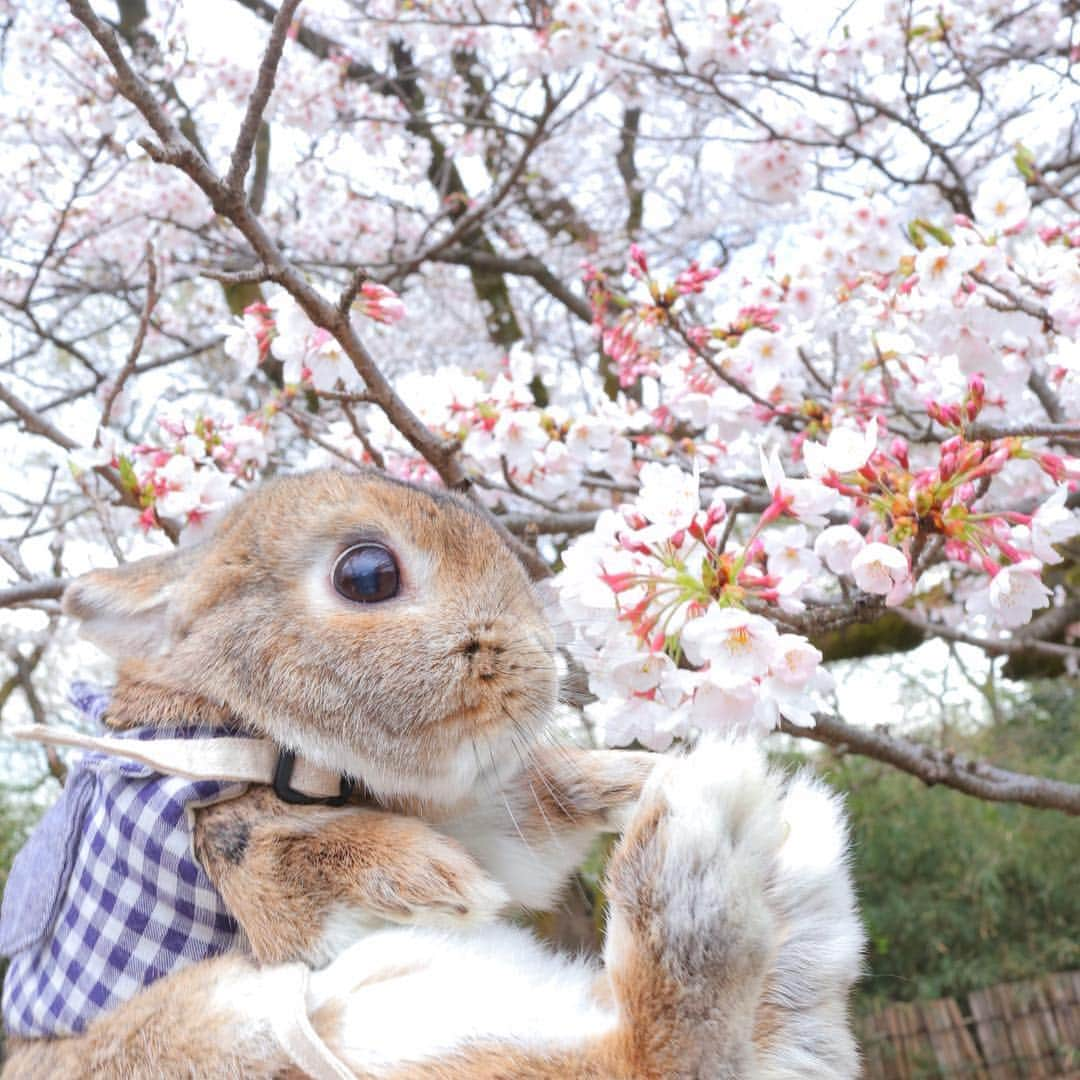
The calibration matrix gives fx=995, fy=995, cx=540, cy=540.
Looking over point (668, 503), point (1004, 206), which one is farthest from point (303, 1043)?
point (1004, 206)

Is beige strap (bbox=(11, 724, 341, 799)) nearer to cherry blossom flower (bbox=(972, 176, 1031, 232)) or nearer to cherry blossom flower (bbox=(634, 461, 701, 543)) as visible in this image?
cherry blossom flower (bbox=(634, 461, 701, 543))

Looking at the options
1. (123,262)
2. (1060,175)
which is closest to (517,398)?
(1060,175)

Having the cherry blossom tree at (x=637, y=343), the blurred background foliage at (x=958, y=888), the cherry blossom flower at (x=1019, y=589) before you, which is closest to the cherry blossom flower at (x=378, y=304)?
the cherry blossom tree at (x=637, y=343)

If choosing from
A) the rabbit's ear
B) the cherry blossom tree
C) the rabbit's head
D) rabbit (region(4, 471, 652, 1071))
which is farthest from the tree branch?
the rabbit's ear

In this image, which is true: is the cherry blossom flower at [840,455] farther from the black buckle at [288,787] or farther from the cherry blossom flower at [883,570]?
the black buckle at [288,787]

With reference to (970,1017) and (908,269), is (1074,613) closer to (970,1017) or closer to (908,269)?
(908,269)

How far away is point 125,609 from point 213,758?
343 millimetres

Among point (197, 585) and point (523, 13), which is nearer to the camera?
point (197, 585)

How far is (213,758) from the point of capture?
120cm

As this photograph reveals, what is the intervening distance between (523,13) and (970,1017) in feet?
22.9

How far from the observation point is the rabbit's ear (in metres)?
1.43

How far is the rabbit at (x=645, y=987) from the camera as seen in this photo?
3.11ft

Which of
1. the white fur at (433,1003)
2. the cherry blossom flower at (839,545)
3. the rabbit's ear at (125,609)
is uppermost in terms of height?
the rabbit's ear at (125,609)

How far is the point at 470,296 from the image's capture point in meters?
8.95
